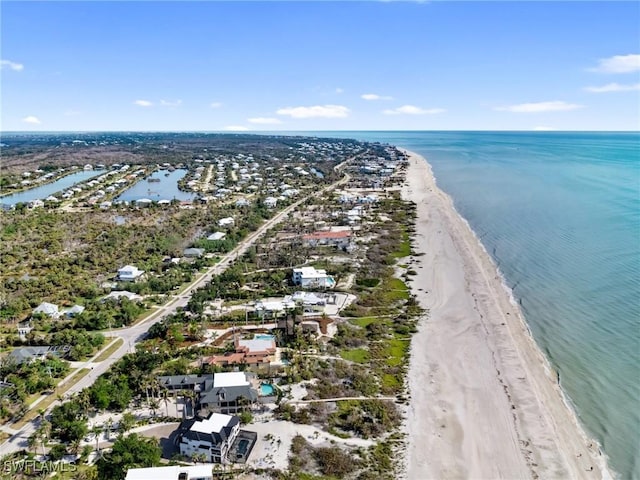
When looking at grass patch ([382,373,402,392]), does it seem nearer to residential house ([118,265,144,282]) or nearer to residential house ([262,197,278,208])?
residential house ([118,265,144,282])

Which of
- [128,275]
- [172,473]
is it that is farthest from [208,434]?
[128,275]

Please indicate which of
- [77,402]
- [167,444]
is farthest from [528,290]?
[77,402]

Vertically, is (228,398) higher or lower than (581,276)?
lower

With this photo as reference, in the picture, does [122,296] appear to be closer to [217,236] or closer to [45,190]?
[217,236]

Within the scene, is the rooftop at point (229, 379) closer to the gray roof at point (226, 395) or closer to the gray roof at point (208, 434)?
the gray roof at point (226, 395)

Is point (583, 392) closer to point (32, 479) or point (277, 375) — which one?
point (277, 375)

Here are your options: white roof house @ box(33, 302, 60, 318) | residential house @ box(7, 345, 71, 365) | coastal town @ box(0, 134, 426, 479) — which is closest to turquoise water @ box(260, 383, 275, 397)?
coastal town @ box(0, 134, 426, 479)
